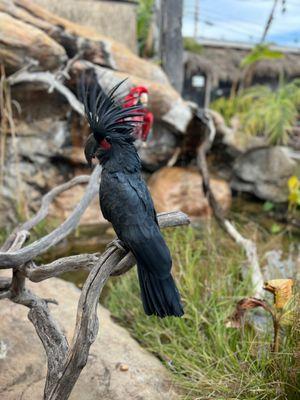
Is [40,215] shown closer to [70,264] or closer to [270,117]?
[70,264]

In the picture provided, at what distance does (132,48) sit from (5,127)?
319cm

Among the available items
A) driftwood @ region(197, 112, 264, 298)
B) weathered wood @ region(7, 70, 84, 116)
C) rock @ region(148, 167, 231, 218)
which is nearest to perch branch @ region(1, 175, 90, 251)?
driftwood @ region(197, 112, 264, 298)

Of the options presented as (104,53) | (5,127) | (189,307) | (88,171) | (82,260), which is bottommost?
(88,171)

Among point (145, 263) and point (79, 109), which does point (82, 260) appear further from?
point (79, 109)

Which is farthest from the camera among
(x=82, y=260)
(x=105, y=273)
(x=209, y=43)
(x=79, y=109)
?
(x=209, y=43)

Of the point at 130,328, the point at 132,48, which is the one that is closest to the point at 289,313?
the point at 130,328

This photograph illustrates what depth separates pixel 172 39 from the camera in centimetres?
655

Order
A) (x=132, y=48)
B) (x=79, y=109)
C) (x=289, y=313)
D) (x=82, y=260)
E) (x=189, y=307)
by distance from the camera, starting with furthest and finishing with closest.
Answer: (x=132, y=48), (x=79, y=109), (x=189, y=307), (x=289, y=313), (x=82, y=260)

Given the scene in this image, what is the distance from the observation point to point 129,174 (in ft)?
6.15

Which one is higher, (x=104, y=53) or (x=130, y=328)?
(x=104, y=53)

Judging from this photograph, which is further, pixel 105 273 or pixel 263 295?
pixel 263 295

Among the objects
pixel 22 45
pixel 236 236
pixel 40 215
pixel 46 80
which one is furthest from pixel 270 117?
pixel 40 215

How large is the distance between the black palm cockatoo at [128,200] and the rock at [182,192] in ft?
13.7

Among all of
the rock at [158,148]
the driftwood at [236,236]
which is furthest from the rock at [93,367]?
the rock at [158,148]
